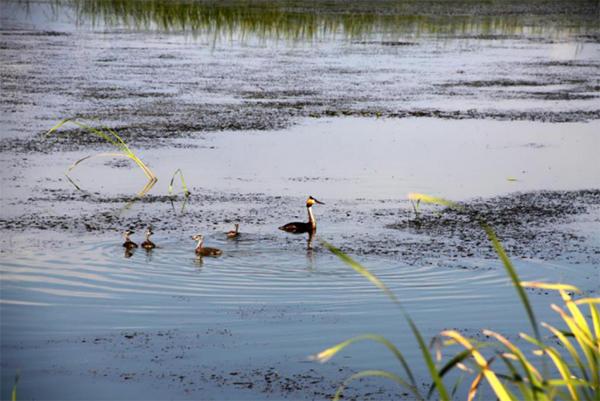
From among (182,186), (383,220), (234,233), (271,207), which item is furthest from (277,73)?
(234,233)

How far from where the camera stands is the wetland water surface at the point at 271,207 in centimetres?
557

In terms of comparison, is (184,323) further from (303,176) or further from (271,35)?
(271,35)

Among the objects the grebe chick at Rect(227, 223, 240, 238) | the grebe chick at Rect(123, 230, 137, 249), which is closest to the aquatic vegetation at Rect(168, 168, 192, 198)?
the grebe chick at Rect(227, 223, 240, 238)

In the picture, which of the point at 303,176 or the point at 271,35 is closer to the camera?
A: the point at 303,176

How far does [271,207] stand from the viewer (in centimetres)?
880

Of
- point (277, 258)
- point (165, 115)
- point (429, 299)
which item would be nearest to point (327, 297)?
point (429, 299)

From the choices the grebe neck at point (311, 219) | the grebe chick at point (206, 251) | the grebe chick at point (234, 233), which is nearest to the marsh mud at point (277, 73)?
the grebe neck at point (311, 219)

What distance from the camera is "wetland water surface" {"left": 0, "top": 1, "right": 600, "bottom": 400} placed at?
557cm

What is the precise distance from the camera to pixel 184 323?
237 inches

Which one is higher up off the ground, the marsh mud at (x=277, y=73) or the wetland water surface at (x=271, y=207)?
the wetland water surface at (x=271, y=207)

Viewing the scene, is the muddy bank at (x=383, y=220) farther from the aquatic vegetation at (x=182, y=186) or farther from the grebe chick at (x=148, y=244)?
the grebe chick at (x=148, y=244)

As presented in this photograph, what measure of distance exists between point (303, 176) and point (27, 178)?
2225 millimetres

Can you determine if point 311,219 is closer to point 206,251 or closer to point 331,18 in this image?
point 206,251

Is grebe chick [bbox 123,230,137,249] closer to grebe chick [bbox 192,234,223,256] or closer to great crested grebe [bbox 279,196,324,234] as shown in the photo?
grebe chick [bbox 192,234,223,256]
